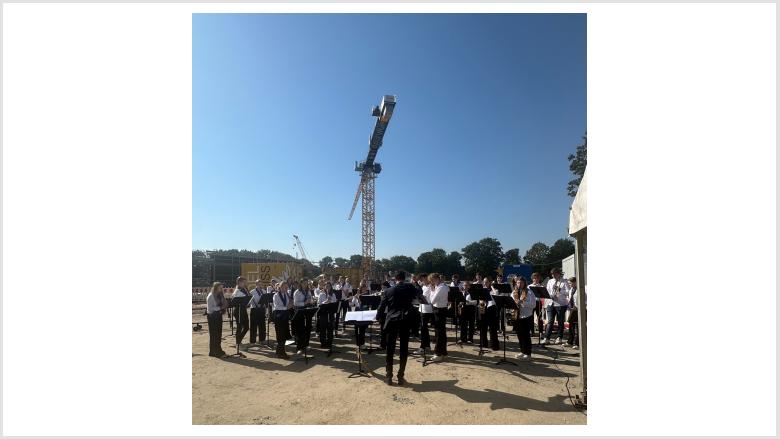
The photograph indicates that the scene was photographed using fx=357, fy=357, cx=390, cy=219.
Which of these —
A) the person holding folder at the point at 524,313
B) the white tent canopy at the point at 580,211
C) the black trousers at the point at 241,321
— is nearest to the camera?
the white tent canopy at the point at 580,211

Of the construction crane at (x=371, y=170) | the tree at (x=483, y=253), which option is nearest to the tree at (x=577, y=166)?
the construction crane at (x=371, y=170)

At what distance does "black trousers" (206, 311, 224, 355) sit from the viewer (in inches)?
348

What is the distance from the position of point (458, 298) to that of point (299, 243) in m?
92.5

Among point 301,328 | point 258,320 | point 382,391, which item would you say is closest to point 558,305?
point 382,391

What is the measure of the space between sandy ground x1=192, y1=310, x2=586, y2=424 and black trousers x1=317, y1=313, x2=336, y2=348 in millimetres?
774

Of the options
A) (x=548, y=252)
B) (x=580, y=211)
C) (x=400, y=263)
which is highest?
(x=580, y=211)

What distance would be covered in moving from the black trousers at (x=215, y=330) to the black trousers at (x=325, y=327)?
2.45 m

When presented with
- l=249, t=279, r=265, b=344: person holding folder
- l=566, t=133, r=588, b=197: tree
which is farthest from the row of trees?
l=249, t=279, r=265, b=344: person holding folder

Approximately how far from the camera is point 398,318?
6.35 meters

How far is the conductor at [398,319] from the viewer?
6.34 m

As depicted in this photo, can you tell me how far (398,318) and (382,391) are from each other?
120 cm

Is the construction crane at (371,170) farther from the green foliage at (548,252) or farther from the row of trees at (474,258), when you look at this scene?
the green foliage at (548,252)

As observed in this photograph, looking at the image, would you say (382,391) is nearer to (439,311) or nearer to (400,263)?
(439,311)
